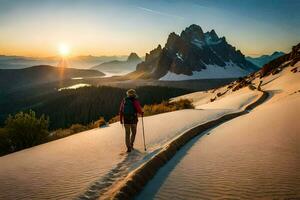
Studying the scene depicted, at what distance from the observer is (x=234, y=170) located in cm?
855

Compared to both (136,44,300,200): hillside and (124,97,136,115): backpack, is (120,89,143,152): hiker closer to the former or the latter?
(124,97,136,115): backpack

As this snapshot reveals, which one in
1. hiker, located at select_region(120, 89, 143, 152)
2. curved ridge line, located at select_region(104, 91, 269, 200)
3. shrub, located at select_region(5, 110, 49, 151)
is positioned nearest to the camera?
curved ridge line, located at select_region(104, 91, 269, 200)

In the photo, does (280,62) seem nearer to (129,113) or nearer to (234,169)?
(129,113)

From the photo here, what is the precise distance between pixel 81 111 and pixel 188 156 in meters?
118

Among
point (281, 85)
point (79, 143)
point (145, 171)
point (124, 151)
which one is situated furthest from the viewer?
point (281, 85)

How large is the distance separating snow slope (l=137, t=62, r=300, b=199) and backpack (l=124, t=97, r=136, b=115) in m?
2.06

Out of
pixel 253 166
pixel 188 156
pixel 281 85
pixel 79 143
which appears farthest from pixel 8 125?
pixel 281 85

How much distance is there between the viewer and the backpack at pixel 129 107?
1116cm

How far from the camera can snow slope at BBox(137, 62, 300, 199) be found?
699 cm

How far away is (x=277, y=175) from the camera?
7887mm

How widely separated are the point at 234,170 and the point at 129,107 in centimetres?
419

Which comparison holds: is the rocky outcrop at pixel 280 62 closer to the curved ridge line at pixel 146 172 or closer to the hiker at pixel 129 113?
the curved ridge line at pixel 146 172

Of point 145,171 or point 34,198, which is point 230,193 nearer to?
point 145,171

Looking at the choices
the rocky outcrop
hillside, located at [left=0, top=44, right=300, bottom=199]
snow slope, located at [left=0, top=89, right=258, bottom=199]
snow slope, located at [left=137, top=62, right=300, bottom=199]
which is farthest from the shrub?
the rocky outcrop
